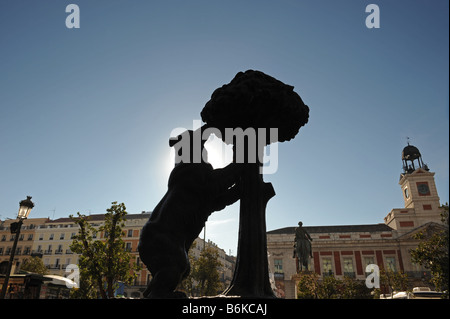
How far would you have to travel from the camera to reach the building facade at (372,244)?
1714 inches

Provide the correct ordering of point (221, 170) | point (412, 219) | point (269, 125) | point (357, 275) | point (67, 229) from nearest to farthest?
point (221, 170) < point (269, 125) < point (357, 275) < point (412, 219) < point (67, 229)

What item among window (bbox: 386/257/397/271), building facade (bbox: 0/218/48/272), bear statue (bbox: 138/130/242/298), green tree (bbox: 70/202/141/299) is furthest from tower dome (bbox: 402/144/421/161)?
building facade (bbox: 0/218/48/272)

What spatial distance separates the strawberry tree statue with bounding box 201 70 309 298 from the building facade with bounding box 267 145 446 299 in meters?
41.1

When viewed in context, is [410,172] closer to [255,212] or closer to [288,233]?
[288,233]

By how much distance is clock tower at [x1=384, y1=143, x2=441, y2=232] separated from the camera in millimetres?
47188

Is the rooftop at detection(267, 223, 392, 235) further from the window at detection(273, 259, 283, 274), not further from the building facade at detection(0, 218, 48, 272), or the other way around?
the building facade at detection(0, 218, 48, 272)

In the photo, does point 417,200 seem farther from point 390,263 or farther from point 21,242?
point 21,242

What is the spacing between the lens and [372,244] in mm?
45125

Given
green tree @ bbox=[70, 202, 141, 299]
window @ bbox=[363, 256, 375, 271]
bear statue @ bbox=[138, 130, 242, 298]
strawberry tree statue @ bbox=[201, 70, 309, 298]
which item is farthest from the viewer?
window @ bbox=[363, 256, 375, 271]

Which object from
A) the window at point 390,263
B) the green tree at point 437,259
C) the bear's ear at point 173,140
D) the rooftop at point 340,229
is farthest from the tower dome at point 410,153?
the bear's ear at point 173,140

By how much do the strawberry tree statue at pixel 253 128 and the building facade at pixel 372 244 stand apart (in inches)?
1617

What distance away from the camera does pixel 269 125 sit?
128 inches

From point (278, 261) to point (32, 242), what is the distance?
140 feet

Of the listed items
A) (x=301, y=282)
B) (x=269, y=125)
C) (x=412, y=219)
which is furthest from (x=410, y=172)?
(x=269, y=125)
